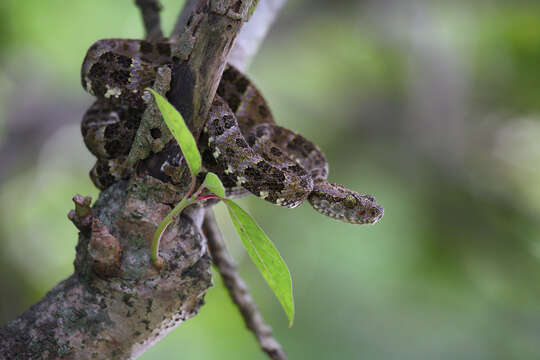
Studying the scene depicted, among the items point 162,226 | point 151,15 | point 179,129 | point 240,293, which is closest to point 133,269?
point 162,226

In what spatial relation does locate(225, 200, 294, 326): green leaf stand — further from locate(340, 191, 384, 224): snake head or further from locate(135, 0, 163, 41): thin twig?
locate(135, 0, 163, 41): thin twig

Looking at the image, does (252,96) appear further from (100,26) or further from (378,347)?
(100,26)

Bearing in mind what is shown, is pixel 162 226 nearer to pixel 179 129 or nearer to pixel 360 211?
pixel 179 129

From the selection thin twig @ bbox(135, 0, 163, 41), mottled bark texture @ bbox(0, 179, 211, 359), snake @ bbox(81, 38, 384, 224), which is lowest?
mottled bark texture @ bbox(0, 179, 211, 359)

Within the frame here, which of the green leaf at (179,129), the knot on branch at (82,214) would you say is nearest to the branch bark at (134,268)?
the knot on branch at (82,214)

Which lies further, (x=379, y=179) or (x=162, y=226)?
(x=379, y=179)

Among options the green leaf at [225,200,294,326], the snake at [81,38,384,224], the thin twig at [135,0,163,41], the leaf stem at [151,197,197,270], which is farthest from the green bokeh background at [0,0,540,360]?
the green leaf at [225,200,294,326]
